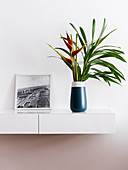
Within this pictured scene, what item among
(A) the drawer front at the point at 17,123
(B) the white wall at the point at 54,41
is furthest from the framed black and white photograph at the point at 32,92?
(A) the drawer front at the point at 17,123

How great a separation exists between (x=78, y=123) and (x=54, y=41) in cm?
67

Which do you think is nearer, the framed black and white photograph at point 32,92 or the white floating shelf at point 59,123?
the white floating shelf at point 59,123

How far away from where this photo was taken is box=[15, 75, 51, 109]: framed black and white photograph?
1.86 meters

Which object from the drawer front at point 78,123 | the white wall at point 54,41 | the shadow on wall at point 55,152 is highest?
the white wall at point 54,41

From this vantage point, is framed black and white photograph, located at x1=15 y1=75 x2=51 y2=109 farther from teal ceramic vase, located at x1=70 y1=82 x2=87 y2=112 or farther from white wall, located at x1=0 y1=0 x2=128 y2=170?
teal ceramic vase, located at x1=70 y1=82 x2=87 y2=112

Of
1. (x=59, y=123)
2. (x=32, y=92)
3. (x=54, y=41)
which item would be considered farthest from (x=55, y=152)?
(x=54, y=41)

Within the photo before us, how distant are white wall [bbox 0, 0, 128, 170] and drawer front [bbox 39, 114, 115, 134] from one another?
0.92 ft

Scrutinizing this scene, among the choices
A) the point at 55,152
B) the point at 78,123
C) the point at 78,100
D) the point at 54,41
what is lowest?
the point at 55,152

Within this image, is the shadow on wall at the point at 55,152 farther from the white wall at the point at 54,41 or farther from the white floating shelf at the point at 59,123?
the white floating shelf at the point at 59,123

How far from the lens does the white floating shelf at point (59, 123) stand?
1.62 metres

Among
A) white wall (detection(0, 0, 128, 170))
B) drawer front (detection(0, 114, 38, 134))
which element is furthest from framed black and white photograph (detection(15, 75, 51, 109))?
drawer front (detection(0, 114, 38, 134))

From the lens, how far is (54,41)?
6.23 feet

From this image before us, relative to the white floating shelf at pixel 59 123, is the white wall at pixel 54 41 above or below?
above

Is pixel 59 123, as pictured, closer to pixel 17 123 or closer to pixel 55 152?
pixel 17 123
